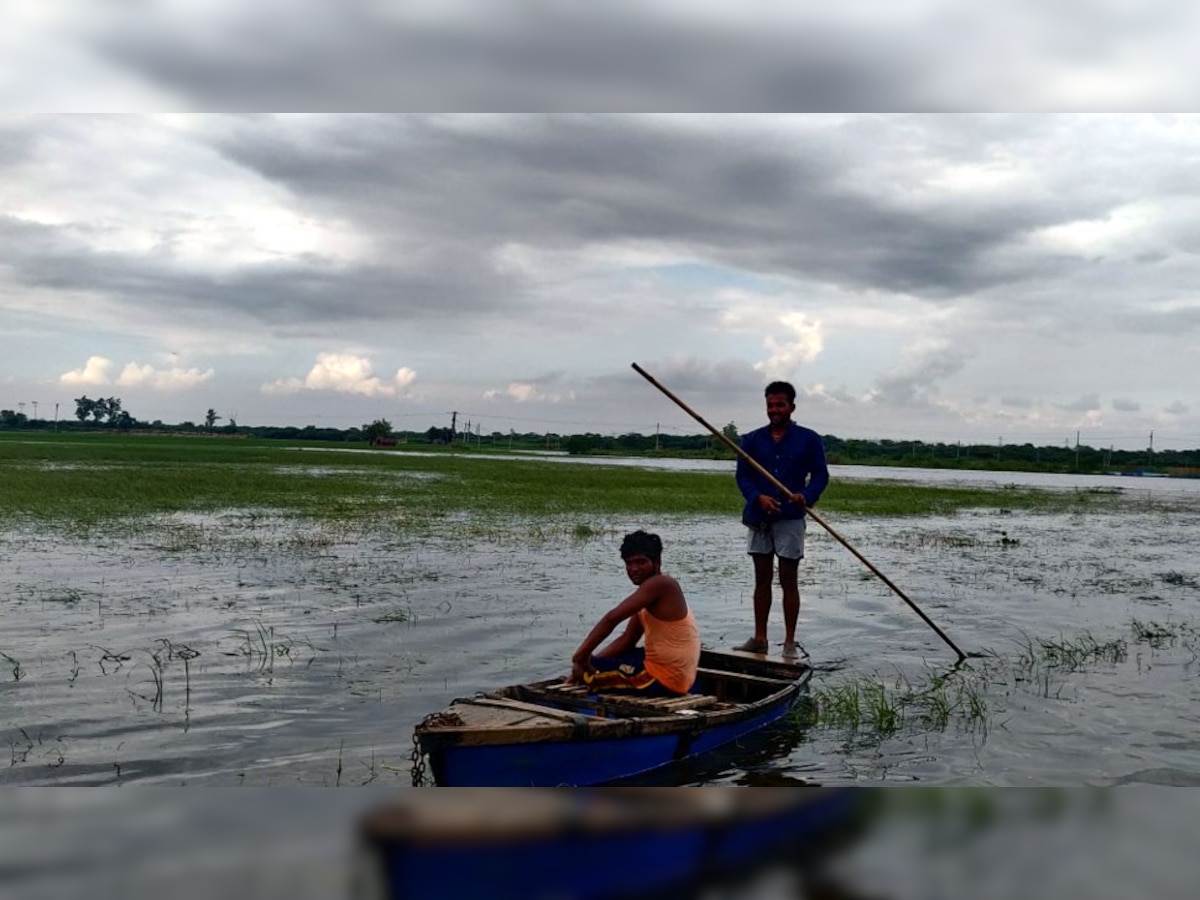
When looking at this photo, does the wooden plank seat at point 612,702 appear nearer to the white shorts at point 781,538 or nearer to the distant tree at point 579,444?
the white shorts at point 781,538

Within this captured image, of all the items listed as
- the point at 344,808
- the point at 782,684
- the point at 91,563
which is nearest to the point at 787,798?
the point at 344,808

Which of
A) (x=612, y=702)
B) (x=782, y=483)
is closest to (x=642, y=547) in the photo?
(x=612, y=702)

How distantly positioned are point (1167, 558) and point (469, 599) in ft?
42.4

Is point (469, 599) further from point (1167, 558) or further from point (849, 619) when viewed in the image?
point (1167, 558)

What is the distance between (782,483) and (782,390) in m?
0.71

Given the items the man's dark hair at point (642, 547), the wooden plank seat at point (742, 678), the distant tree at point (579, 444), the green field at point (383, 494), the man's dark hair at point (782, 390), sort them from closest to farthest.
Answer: the man's dark hair at point (642, 547), the wooden plank seat at point (742, 678), the man's dark hair at point (782, 390), the green field at point (383, 494), the distant tree at point (579, 444)

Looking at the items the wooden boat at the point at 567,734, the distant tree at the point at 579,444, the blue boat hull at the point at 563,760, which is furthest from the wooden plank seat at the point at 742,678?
the distant tree at the point at 579,444

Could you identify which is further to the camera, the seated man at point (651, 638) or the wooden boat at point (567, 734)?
the seated man at point (651, 638)

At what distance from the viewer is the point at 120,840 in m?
2.55

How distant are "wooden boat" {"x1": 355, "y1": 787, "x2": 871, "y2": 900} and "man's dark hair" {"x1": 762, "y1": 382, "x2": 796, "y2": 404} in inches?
196

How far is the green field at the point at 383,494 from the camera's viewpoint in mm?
19219

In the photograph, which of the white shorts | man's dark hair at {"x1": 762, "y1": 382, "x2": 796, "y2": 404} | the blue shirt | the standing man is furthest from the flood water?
man's dark hair at {"x1": 762, "y1": 382, "x2": 796, "y2": 404}

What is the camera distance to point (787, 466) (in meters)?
7.62

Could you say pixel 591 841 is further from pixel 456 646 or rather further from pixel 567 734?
pixel 456 646
